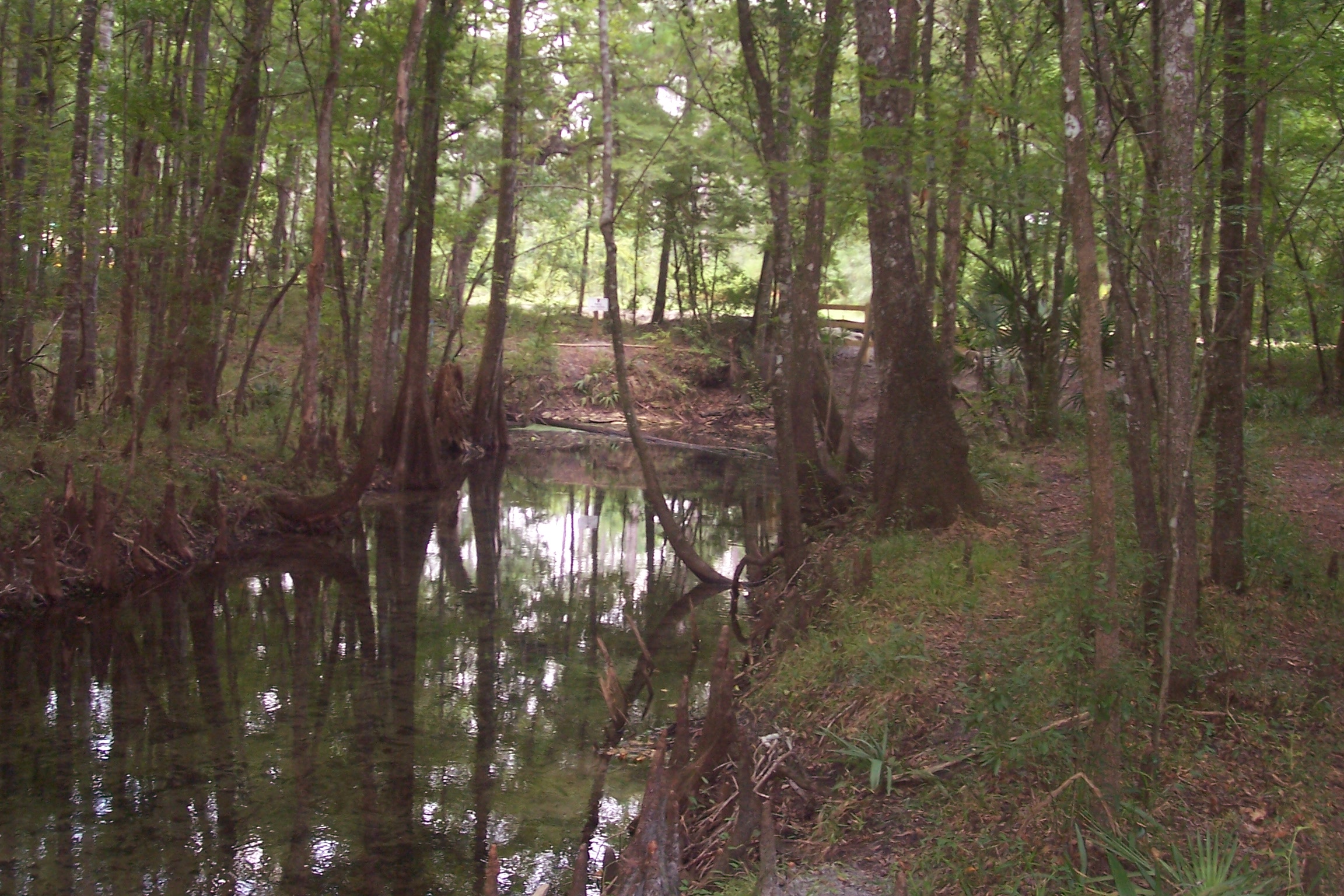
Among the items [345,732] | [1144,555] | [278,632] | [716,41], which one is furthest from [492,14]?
[1144,555]

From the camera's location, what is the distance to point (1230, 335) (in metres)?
6.41

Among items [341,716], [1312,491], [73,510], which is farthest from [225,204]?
[1312,491]

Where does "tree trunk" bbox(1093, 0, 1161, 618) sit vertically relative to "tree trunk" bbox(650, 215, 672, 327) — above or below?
below

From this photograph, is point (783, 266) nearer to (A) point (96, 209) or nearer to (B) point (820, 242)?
(B) point (820, 242)

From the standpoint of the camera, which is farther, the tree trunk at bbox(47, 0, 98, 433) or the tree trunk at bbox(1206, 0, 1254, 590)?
the tree trunk at bbox(47, 0, 98, 433)

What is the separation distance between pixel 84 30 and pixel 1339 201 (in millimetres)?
13994

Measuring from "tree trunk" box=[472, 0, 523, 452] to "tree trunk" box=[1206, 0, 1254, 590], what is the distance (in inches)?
530

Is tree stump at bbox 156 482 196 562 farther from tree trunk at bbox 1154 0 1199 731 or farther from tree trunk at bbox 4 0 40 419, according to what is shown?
tree trunk at bbox 1154 0 1199 731

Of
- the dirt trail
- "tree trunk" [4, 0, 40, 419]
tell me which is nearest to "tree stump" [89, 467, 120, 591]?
"tree trunk" [4, 0, 40, 419]

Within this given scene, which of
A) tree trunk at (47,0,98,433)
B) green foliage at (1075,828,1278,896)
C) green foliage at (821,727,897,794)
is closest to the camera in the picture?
green foliage at (1075,828,1278,896)

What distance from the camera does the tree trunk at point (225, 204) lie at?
12023 mm

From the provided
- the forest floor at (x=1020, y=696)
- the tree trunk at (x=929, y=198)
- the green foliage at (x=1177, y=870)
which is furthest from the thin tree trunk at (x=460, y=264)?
the green foliage at (x=1177, y=870)

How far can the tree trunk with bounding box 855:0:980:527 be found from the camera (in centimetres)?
913

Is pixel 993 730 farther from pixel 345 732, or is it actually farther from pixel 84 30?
pixel 84 30
